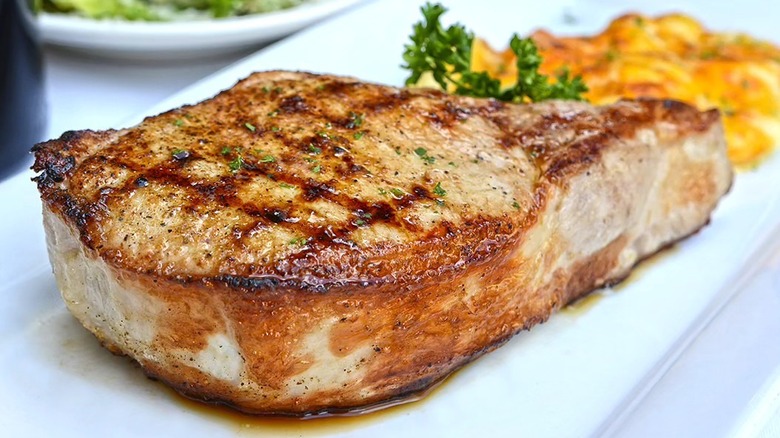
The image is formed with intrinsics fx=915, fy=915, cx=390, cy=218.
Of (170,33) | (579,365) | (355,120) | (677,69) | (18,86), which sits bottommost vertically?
(579,365)

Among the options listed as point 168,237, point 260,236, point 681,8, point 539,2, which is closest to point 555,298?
point 260,236

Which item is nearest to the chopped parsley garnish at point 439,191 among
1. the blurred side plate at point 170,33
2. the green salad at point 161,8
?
the blurred side plate at point 170,33

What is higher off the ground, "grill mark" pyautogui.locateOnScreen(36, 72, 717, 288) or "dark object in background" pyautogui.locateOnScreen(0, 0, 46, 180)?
"grill mark" pyautogui.locateOnScreen(36, 72, 717, 288)

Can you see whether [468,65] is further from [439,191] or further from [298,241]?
[298,241]

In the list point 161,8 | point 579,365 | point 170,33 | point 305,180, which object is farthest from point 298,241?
point 161,8

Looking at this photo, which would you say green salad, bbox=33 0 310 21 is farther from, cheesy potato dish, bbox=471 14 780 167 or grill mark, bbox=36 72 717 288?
grill mark, bbox=36 72 717 288

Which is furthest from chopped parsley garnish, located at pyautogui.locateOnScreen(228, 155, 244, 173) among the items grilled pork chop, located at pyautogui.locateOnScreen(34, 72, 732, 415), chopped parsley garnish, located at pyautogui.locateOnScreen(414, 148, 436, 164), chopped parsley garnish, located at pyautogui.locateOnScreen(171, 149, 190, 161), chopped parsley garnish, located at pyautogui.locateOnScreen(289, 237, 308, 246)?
chopped parsley garnish, located at pyautogui.locateOnScreen(414, 148, 436, 164)
